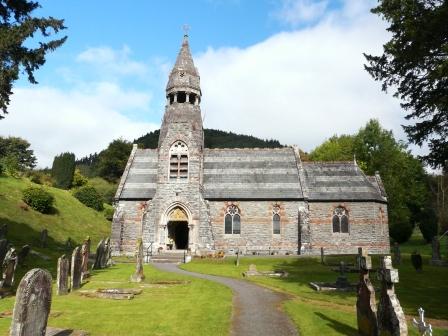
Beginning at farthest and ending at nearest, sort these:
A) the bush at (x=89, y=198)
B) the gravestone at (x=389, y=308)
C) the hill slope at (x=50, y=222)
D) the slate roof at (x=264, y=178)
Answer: the bush at (x=89, y=198) < the slate roof at (x=264, y=178) < the hill slope at (x=50, y=222) < the gravestone at (x=389, y=308)

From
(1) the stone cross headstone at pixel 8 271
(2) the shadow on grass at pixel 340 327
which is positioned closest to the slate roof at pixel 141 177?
(1) the stone cross headstone at pixel 8 271

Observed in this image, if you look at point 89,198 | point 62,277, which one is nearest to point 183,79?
point 89,198

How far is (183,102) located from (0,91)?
68.3ft

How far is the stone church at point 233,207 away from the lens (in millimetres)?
34031

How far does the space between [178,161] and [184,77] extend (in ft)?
26.7

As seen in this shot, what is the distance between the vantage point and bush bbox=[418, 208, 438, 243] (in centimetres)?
5059

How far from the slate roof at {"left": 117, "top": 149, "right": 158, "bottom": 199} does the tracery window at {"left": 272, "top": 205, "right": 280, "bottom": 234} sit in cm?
1091

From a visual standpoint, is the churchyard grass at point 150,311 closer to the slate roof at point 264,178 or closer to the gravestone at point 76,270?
the gravestone at point 76,270

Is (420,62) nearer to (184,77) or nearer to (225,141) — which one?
(184,77)

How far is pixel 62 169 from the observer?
2240 inches

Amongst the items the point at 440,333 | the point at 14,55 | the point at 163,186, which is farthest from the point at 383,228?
the point at 14,55

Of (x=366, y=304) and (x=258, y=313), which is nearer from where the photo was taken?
(x=366, y=304)

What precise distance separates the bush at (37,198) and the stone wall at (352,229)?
2564cm

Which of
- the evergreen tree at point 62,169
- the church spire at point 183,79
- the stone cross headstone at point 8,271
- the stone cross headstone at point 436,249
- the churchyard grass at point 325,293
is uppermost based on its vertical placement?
the church spire at point 183,79
